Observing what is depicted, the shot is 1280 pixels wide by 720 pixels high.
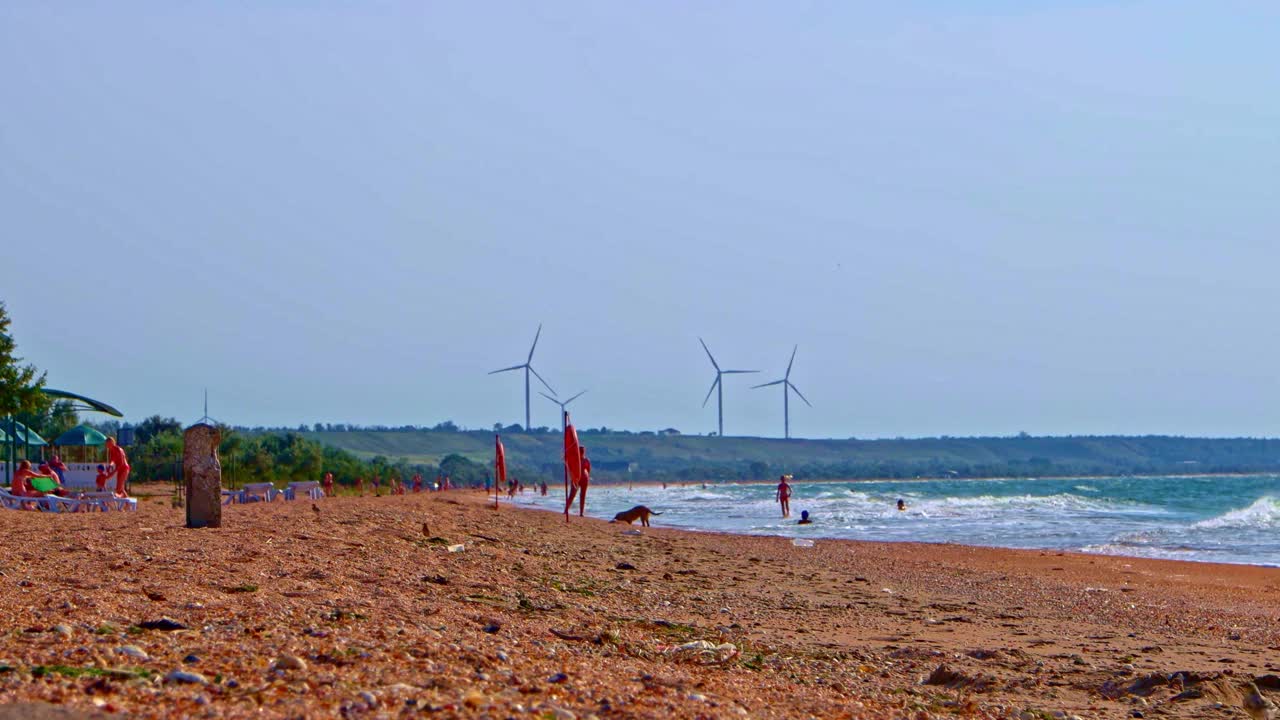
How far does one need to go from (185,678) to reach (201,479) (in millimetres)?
10291

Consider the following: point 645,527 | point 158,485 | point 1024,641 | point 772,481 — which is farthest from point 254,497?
point 772,481

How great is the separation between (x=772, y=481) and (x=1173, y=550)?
463 feet

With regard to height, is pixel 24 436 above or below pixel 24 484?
above

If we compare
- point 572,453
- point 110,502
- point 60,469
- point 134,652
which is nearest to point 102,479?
point 60,469

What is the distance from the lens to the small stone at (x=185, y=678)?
5621mm

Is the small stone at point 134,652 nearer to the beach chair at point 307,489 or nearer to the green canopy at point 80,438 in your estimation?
the beach chair at point 307,489

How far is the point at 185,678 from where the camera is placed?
566cm

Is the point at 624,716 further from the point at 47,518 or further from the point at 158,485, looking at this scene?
the point at 158,485

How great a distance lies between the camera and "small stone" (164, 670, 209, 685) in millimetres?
5621

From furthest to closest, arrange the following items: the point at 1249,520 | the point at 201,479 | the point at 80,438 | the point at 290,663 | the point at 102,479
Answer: the point at 1249,520
the point at 80,438
the point at 102,479
the point at 201,479
the point at 290,663

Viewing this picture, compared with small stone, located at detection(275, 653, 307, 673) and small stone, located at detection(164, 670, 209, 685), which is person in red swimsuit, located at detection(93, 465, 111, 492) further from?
small stone, located at detection(164, 670, 209, 685)

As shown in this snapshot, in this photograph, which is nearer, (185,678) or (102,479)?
(185,678)

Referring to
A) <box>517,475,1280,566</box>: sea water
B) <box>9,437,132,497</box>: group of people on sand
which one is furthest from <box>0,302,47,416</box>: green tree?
<box>517,475,1280,566</box>: sea water

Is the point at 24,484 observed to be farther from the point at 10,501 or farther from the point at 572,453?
the point at 572,453
